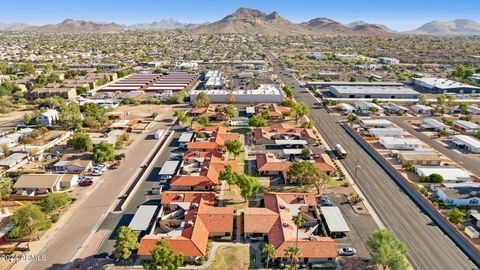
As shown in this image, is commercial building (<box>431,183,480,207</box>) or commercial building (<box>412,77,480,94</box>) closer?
commercial building (<box>431,183,480,207</box>)

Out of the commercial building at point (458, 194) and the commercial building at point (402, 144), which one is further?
the commercial building at point (402, 144)

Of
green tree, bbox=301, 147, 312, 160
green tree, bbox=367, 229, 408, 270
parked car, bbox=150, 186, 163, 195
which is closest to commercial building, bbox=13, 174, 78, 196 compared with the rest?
parked car, bbox=150, 186, 163, 195

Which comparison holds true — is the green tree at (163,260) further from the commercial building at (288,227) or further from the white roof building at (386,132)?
the white roof building at (386,132)

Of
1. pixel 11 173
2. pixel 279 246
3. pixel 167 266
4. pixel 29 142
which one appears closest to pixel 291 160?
pixel 279 246

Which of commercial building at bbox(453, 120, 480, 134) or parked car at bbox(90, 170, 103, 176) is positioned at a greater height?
commercial building at bbox(453, 120, 480, 134)

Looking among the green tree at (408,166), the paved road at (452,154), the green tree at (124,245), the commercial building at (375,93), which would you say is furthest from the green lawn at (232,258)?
the commercial building at (375,93)

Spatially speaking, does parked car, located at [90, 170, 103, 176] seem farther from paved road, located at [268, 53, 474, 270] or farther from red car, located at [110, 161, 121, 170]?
paved road, located at [268, 53, 474, 270]

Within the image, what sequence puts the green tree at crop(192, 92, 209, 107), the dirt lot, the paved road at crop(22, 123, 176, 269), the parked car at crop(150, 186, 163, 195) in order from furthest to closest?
the green tree at crop(192, 92, 209, 107) → the dirt lot → the parked car at crop(150, 186, 163, 195) → the paved road at crop(22, 123, 176, 269)

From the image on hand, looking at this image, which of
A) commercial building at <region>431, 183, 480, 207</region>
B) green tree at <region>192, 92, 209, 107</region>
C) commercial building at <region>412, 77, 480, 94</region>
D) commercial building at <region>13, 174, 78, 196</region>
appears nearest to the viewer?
commercial building at <region>431, 183, 480, 207</region>
